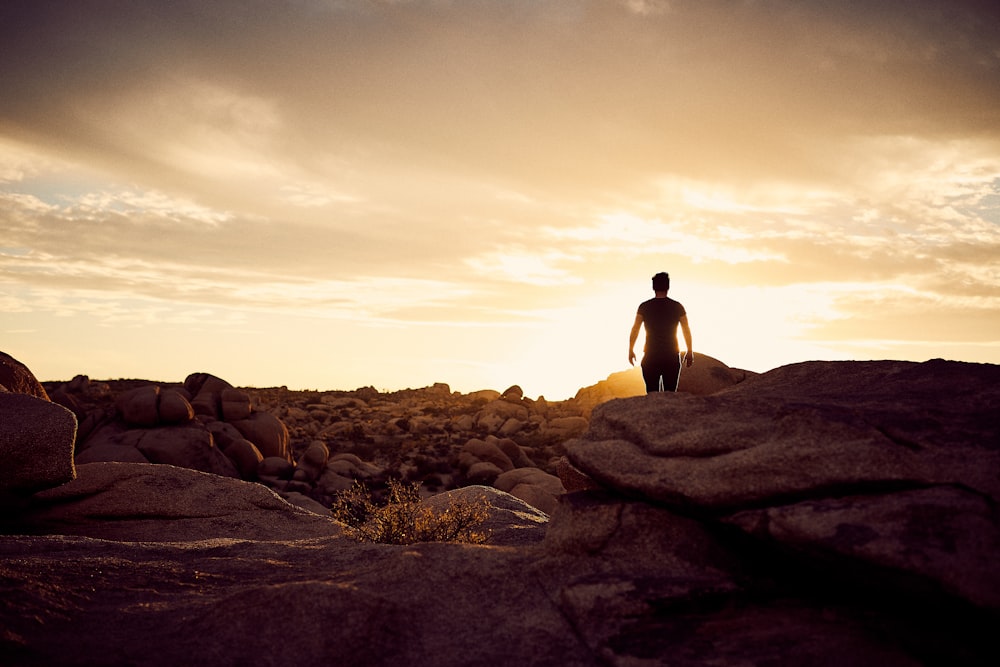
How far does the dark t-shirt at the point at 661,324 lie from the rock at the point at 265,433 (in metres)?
16.8

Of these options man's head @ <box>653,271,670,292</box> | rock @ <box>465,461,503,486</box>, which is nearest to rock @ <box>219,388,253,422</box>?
rock @ <box>465,461,503,486</box>

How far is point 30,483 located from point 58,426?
3.40 ft

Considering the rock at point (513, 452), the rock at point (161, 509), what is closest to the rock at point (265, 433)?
the rock at point (513, 452)

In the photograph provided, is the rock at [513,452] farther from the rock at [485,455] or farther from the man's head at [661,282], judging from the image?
the man's head at [661,282]

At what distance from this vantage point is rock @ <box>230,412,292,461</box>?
25016 millimetres

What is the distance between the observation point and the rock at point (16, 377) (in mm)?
15258

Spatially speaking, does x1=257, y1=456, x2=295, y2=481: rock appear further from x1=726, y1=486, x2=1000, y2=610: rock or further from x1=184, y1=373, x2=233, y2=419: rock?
x1=726, y1=486, x2=1000, y2=610: rock

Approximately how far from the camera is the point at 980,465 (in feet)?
19.9

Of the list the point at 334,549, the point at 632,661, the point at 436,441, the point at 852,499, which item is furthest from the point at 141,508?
the point at 436,441

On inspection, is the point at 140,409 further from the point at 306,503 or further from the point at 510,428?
the point at 510,428

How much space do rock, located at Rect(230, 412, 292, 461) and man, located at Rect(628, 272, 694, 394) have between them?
656 inches

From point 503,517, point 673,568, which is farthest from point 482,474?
point 673,568

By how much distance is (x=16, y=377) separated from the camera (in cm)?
1562

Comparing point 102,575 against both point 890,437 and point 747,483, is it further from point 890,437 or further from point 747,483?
point 890,437
